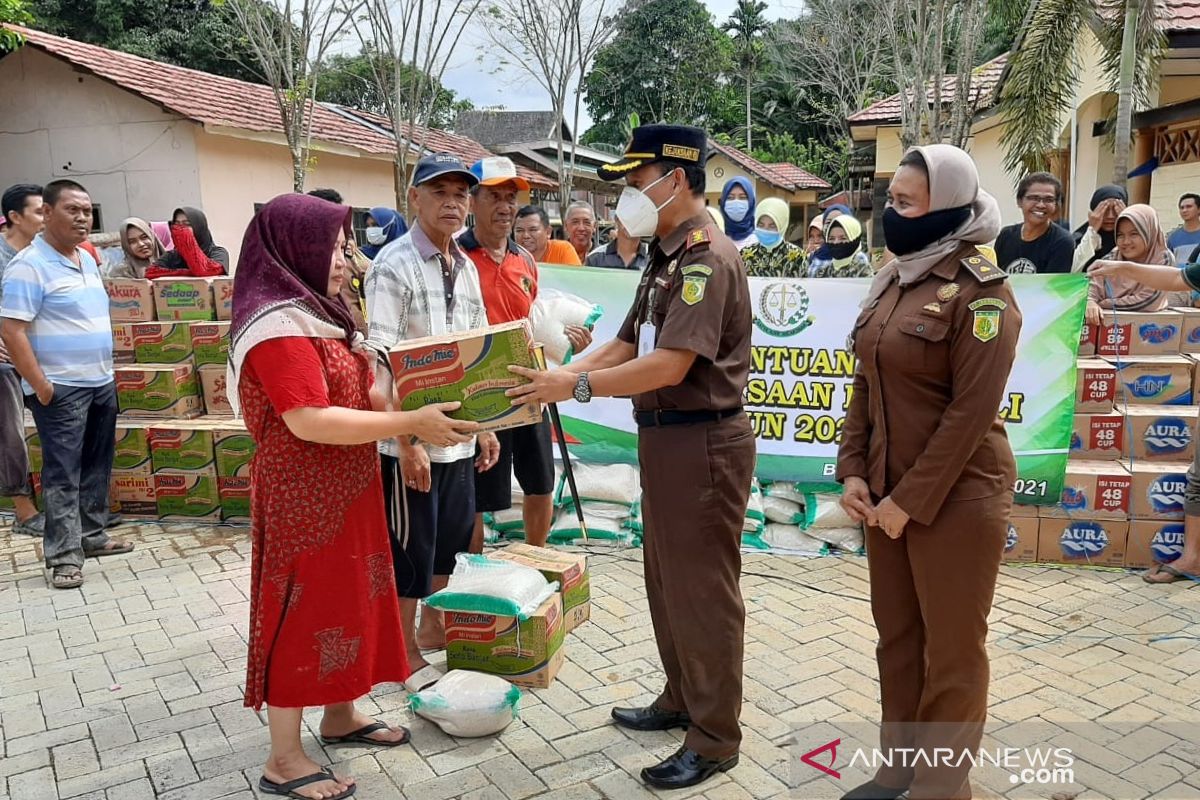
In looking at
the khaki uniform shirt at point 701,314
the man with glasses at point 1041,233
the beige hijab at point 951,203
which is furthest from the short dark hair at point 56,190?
the man with glasses at point 1041,233

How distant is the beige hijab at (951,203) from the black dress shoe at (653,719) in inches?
71.7

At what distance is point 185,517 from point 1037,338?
5598 millimetres

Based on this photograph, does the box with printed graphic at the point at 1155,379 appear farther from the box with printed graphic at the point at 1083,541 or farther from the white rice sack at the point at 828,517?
the white rice sack at the point at 828,517

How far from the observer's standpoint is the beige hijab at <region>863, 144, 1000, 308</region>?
2393 mm

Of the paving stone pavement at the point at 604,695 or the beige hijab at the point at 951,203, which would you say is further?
the paving stone pavement at the point at 604,695

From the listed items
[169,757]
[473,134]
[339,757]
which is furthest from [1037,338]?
[473,134]

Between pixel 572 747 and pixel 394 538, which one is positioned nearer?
pixel 572 747

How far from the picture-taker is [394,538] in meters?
3.43

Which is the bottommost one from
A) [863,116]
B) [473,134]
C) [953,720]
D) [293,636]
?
[953,720]

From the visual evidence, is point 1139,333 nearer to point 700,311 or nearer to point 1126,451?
point 1126,451

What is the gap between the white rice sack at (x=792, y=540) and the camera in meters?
5.20

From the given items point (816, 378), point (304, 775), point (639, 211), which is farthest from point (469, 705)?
point (816, 378)

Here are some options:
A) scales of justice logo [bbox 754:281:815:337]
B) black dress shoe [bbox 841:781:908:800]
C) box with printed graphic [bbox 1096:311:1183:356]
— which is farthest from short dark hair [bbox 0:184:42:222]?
box with printed graphic [bbox 1096:311:1183:356]

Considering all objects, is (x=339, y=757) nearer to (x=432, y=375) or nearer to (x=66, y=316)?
(x=432, y=375)
